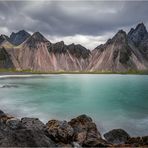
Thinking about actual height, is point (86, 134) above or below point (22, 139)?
below

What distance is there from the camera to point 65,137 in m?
20.1

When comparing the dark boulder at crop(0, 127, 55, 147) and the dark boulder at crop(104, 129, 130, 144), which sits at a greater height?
the dark boulder at crop(0, 127, 55, 147)

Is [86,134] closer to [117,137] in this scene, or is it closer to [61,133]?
[61,133]

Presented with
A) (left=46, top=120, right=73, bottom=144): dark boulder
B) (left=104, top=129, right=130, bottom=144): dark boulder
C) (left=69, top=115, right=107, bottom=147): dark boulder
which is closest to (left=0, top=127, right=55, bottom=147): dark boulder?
(left=46, top=120, right=73, bottom=144): dark boulder

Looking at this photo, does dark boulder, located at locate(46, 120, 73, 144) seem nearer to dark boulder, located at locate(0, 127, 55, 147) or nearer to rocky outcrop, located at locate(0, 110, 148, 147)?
rocky outcrop, located at locate(0, 110, 148, 147)

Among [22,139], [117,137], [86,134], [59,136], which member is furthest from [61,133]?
[117,137]

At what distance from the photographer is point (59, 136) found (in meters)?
20.1

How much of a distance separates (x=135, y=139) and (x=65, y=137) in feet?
20.1

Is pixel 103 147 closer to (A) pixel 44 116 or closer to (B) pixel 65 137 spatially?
(B) pixel 65 137

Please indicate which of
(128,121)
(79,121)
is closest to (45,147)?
(79,121)

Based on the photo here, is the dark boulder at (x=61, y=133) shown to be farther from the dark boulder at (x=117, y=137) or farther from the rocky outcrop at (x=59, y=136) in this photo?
the dark boulder at (x=117, y=137)

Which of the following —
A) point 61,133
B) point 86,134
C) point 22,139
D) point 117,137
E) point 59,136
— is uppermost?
point 22,139

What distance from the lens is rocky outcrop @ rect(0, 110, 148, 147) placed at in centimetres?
1759

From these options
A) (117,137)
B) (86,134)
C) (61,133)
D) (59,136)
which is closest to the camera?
(59,136)
